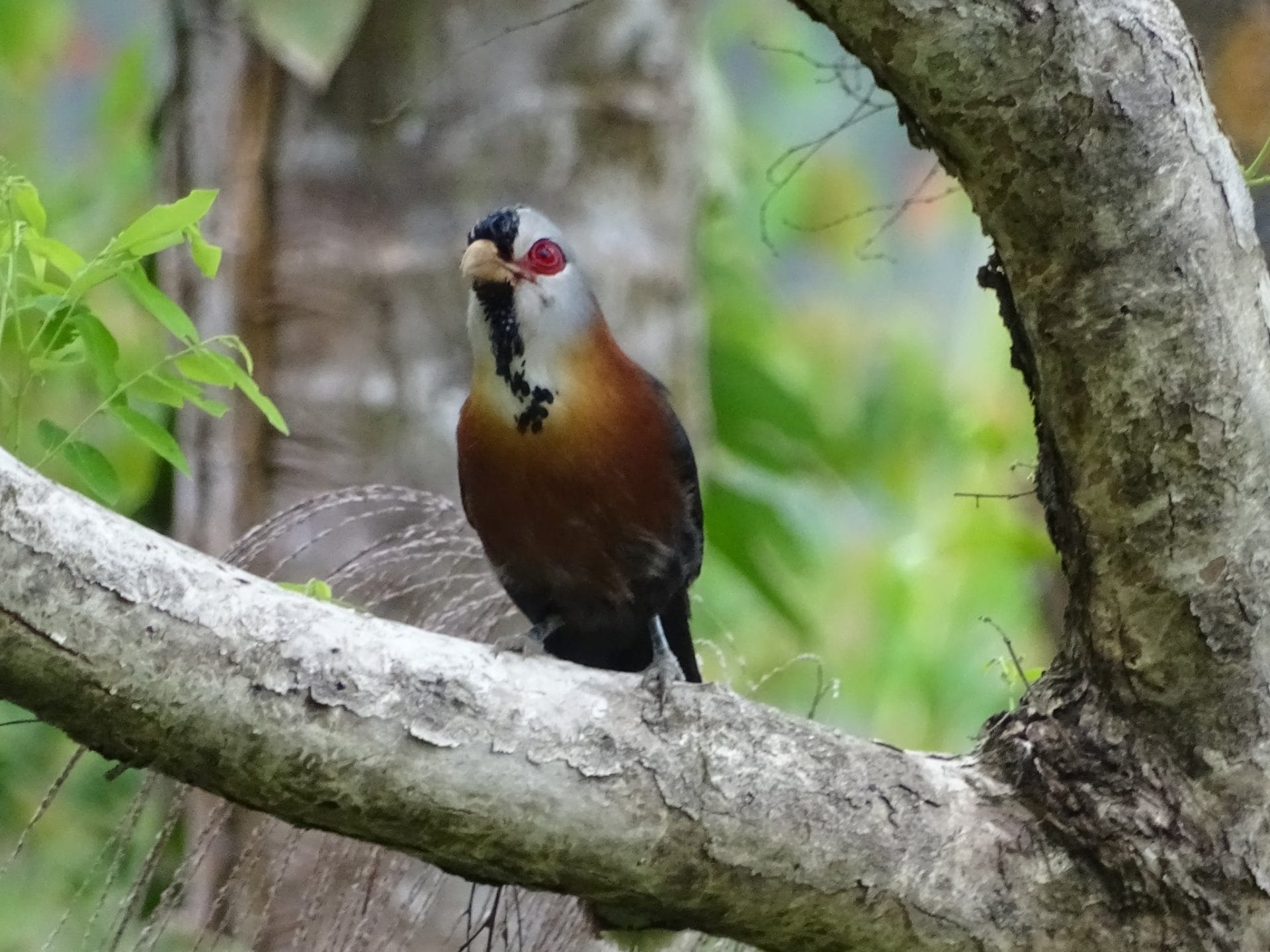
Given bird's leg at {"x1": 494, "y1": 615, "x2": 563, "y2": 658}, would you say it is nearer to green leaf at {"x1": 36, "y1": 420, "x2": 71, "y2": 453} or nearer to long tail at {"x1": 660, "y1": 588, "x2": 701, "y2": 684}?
long tail at {"x1": 660, "y1": 588, "x2": 701, "y2": 684}

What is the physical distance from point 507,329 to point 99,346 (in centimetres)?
51

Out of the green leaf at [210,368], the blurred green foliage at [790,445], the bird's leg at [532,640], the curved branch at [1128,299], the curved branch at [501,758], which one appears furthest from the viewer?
the blurred green foliage at [790,445]

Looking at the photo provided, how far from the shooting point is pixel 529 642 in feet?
5.89

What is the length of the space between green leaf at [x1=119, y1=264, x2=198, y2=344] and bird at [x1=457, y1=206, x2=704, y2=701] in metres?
0.40

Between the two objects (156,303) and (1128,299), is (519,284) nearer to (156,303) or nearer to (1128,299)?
(156,303)

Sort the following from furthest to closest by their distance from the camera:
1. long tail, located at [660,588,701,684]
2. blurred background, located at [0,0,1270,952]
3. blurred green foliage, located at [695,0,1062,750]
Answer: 1. blurred green foliage, located at [695,0,1062,750]
2. blurred background, located at [0,0,1270,952]
3. long tail, located at [660,588,701,684]

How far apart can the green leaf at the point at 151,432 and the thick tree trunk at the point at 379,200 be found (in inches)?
44.7

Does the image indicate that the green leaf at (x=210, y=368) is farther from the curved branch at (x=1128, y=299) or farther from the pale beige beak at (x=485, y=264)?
the curved branch at (x=1128, y=299)

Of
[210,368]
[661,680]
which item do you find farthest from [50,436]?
[661,680]

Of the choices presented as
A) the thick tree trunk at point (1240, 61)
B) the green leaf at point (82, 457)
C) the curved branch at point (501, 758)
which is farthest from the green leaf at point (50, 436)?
the thick tree trunk at point (1240, 61)

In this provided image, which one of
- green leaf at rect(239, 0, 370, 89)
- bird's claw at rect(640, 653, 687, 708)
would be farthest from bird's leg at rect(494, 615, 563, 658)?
green leaf at rect(239, 0, 370, 89)

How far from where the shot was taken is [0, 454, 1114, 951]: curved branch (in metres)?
1.22

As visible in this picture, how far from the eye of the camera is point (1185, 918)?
152 cm

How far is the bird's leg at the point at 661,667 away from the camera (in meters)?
1.48
